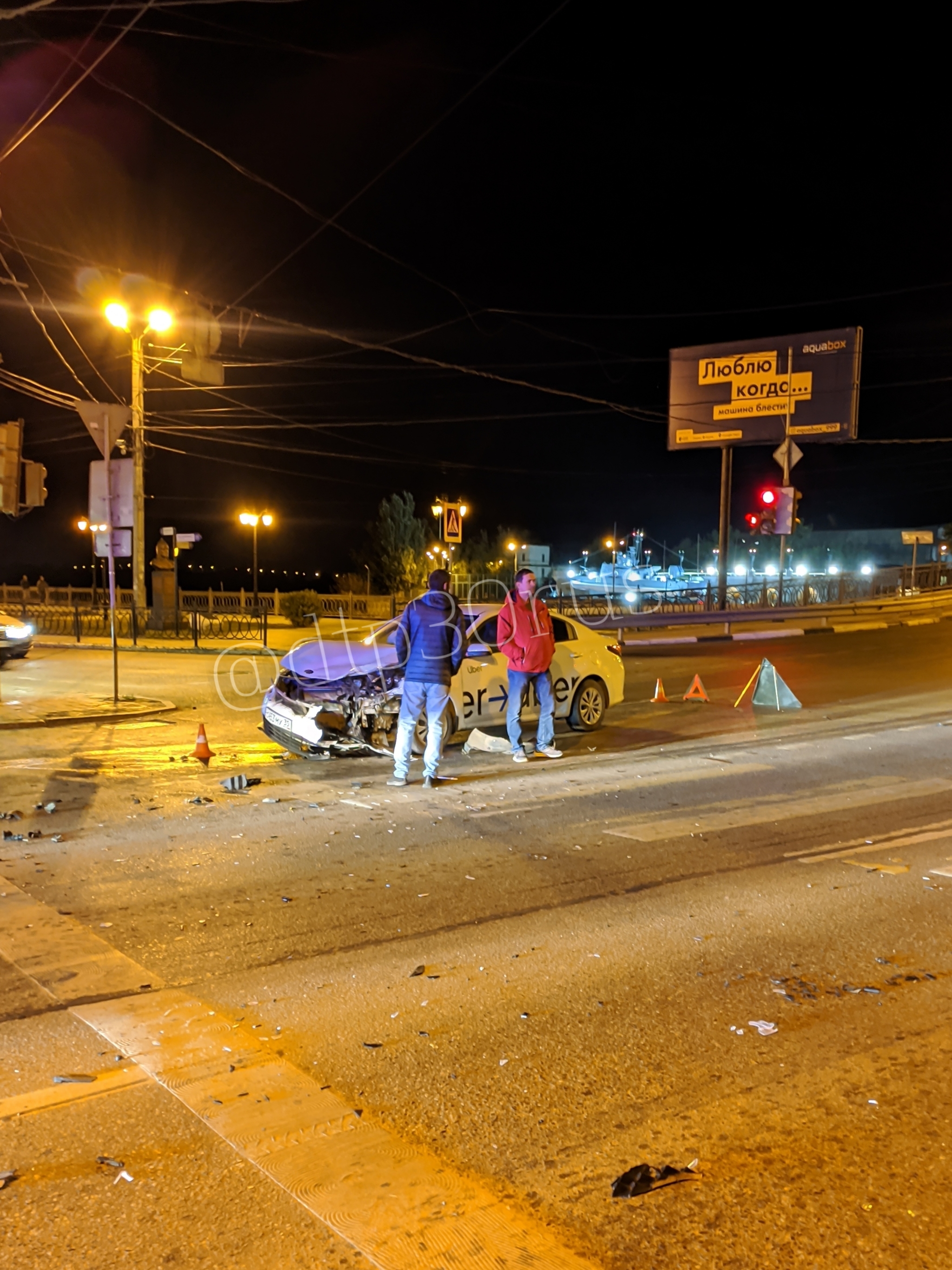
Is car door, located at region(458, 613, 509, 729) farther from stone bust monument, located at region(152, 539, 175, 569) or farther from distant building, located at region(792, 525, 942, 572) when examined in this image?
distant building, located at region(792, 525, 942, 572)

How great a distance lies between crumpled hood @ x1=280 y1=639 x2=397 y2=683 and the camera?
32.2 feet

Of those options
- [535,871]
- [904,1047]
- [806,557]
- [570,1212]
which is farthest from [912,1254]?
[806,557]

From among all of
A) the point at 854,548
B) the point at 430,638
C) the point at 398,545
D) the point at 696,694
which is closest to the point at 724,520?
the point at 398,545

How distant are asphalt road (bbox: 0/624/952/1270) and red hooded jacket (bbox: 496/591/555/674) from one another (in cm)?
113

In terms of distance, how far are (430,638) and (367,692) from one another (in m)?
1.42

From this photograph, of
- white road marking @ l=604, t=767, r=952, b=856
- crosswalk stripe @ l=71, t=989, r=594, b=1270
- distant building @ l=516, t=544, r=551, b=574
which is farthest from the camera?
distant building @ l=516, t=544, r=551, b=574

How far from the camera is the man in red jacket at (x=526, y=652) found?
396 inches

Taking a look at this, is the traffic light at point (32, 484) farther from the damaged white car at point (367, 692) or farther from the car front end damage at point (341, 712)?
the car front end damage at point (341, 712)

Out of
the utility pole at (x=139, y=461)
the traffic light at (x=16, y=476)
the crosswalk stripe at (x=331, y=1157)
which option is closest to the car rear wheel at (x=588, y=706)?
the traffic light at (x=16, y=476)

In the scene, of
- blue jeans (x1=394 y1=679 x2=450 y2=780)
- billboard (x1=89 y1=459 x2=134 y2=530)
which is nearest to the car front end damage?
blue jeans (x1=394 y1=679 x2=450 y2=780)

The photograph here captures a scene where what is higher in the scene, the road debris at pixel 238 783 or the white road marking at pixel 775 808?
the road debris at pixel 238 783

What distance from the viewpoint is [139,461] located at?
26.2 m

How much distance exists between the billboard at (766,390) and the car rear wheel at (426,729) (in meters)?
27.6

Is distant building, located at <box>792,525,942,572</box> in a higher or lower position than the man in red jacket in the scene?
higher
